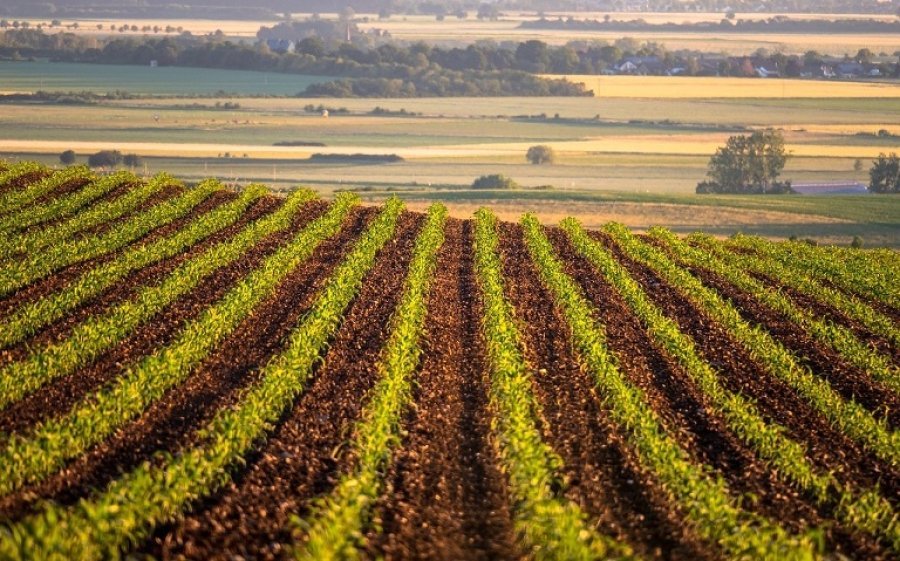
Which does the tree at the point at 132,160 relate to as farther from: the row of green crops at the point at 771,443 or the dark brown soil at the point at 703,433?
the row of green crops at the point at 771,443

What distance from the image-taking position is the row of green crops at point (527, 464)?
421 inches

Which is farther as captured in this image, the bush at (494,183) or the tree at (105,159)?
the bush at (494,183)

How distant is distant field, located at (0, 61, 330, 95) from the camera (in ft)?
308

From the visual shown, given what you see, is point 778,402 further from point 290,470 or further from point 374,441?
point 290,470

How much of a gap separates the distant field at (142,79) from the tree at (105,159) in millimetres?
27862

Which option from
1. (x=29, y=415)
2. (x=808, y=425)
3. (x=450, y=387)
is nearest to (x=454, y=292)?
(x=450, y=387)

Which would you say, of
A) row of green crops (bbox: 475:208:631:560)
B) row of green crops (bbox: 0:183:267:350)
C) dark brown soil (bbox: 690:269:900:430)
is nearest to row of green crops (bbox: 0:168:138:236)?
row of green crops (bbox: 0:183:267:350)

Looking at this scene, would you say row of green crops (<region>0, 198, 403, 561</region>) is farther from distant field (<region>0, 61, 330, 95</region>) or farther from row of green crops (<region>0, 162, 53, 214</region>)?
distant field (<region>0, 61, 330, 95</region>)

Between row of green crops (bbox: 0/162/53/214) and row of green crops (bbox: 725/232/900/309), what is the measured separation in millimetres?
17698

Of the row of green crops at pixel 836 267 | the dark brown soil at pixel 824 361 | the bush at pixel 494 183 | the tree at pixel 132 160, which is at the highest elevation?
the dark brown soil at pixel 824 361

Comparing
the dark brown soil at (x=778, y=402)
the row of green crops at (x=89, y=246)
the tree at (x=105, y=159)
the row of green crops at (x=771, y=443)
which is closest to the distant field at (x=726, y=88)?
the tree at (x=105, y=159)

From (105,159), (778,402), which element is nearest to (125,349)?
(778,402)

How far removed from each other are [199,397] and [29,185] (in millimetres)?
19764

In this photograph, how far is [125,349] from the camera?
17672 millimetres
